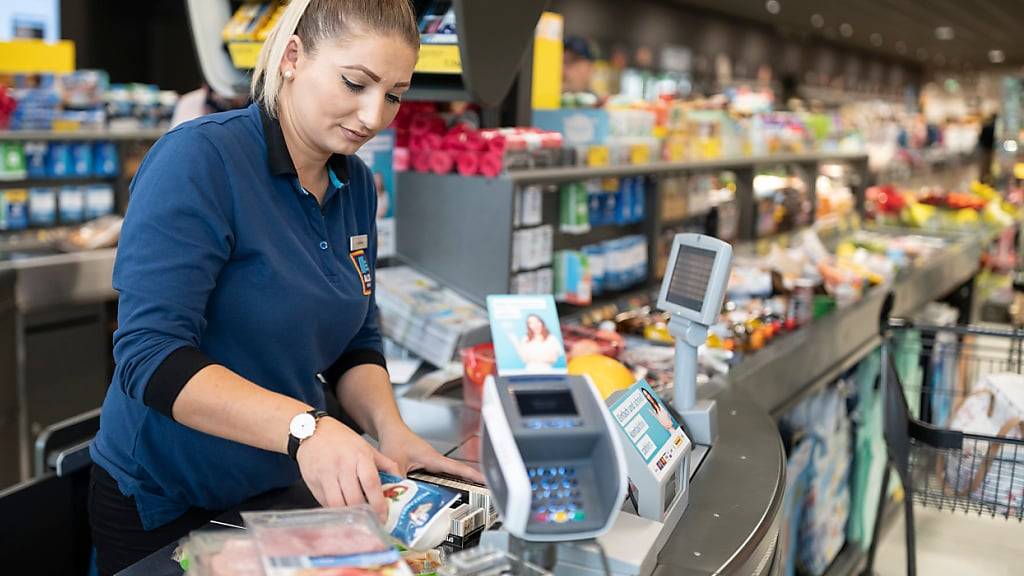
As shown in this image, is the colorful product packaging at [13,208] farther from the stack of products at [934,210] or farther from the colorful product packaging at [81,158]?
the stack of products at [934,210]

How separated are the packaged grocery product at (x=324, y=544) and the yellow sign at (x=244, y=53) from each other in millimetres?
2136

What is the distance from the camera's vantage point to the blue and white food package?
142 cm

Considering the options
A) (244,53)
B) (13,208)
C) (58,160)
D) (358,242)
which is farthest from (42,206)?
(358,242)

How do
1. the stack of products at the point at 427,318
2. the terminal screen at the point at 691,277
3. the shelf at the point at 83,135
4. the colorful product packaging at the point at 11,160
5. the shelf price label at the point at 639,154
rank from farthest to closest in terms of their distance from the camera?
1. the colorful product packaging at the point at 11,160
2. the shelf at the point at 83,135
3. the shelf price label at the point at 639,154
4. the stack of products at the point at 427,318
5. the terminal screen at the point at 691,277

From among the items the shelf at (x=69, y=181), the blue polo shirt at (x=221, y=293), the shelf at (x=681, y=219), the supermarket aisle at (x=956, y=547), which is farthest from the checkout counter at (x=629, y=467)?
the shelf at (x=69, y=181)

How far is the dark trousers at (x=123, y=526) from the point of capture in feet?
5.71

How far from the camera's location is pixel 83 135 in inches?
265

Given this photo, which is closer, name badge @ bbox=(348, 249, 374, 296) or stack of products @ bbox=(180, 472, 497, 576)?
stack of products @ bbox=(180, 472, 497, 576)

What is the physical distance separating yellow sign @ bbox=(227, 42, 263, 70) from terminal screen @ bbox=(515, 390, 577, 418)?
216cm

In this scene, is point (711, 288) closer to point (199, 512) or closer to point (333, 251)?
point (333, 251)

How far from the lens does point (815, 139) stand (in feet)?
18.9

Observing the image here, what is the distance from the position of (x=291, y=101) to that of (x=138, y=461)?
69cm

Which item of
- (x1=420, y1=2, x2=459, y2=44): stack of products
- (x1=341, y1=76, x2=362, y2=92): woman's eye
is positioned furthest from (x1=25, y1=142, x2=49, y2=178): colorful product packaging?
(x1=341, y1=76, x2=362, y2=92): woman's eye

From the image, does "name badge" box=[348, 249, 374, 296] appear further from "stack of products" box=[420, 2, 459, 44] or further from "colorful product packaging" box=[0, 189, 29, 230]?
"colorful product packaging" box=[0, 189, 29, 230]
